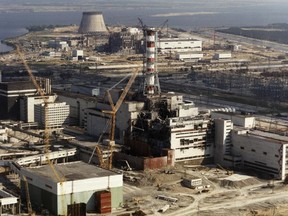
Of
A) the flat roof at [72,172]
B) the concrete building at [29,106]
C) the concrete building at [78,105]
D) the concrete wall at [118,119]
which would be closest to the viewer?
the flat roof at [72,172]

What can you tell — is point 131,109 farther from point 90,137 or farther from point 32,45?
point 32,45

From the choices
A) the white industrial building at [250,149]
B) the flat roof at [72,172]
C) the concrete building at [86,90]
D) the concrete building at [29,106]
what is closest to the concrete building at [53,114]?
the concrete building at [29,106]

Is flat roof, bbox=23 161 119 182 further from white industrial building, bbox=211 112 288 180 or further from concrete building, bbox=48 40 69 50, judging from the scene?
concrete building, bbox=48 40 69 50

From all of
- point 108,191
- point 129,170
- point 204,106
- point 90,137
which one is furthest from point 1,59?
point 108,191

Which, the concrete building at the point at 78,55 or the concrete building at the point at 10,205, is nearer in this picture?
the concrete building at the point at 10,205

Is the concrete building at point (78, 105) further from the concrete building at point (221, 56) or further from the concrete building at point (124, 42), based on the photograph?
the concrete building at point (124, 42)
